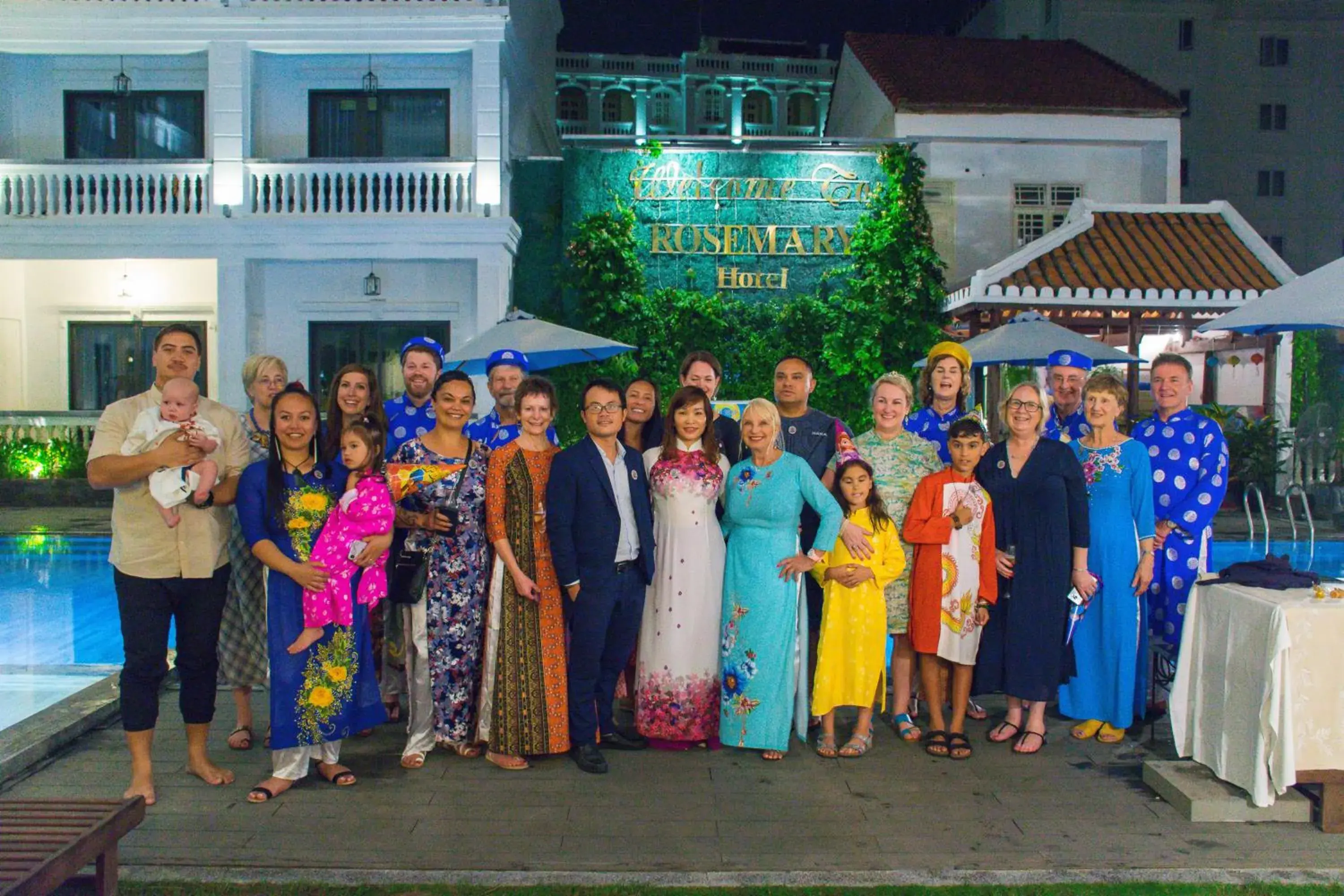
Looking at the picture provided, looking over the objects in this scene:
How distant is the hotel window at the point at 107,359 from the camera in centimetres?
1694

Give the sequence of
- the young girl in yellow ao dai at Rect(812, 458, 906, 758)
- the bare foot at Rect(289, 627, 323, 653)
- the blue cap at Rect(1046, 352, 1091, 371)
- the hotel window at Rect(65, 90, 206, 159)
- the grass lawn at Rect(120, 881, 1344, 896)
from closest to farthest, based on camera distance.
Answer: the grass lawn at Rect(120, 881, 1344, 896), the bare foot at Rect(289, 627, 323, 653), the young girl in yellow ao dai at Rect(812, 458, 906, 758), the blue cap at Rect(1046, 352, 1091, 371), the hotel window at Rect(65, 90, 206, 159)

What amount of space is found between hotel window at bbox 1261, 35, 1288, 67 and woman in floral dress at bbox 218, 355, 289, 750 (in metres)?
38.9

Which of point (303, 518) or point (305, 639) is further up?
point (303, 518)

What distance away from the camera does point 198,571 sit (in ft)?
14.0

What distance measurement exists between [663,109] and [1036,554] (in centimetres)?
3559

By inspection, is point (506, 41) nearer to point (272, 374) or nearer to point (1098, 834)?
point (272, 374)

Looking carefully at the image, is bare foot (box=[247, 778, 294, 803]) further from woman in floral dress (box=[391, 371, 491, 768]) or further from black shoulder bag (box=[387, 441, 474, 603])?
black shoulder bag (box=[387, 441, 474, 603])

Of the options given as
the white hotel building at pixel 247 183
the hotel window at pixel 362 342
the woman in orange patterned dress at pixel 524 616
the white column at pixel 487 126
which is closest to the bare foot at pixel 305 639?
the woman in orange patterned dress at pixel 524 616

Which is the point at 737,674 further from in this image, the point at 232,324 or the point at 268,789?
the point at 232,324

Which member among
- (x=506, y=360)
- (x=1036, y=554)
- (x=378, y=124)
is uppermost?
(x=378, y=124)

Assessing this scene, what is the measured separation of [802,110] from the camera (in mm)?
39344

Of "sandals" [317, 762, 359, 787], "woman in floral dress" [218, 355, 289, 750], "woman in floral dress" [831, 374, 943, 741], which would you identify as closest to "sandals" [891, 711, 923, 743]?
"woman in floral dress" [831, 374, 943, 741]

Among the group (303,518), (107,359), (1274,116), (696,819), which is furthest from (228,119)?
(1274,116)

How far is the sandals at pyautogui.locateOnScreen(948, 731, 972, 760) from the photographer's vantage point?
4887 millimetres
